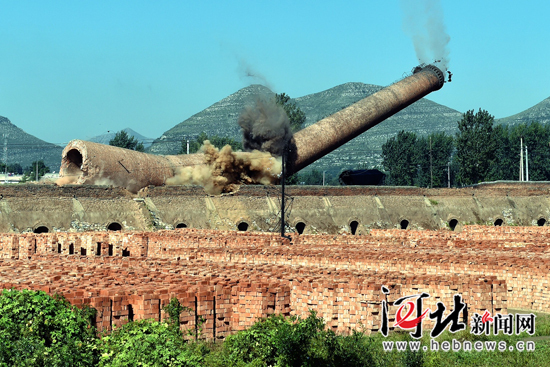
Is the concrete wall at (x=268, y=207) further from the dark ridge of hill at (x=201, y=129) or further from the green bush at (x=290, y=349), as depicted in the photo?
the dark ridge of hill at (x=201, y=129)

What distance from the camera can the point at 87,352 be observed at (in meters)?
9.22

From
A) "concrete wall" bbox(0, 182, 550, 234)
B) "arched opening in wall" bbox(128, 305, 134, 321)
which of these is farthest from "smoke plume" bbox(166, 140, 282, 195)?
"arched opening in wall" bbox(128, 305, 134, 321)

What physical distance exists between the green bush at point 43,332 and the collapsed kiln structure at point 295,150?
21.8 metres

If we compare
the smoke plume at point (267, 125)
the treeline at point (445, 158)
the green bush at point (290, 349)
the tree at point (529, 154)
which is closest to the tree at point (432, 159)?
the treeline at point (445, 158)

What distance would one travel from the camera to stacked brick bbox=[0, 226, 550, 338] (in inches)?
477

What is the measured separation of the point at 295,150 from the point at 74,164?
10.8m

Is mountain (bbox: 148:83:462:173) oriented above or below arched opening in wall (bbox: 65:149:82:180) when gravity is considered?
above

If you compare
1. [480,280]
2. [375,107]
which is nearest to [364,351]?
[480,280]

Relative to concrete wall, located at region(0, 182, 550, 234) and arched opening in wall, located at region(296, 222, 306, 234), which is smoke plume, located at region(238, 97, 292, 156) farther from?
arched opening in wall, located at region(296, 222, 306, 234)

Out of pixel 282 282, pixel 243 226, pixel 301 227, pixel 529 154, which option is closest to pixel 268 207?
pixel 243 226

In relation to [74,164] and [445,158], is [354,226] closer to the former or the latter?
[74,164]

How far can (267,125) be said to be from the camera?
35.1 metres

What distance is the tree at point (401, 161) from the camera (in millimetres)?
69750

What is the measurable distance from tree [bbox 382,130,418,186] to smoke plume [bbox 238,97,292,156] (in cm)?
3532
